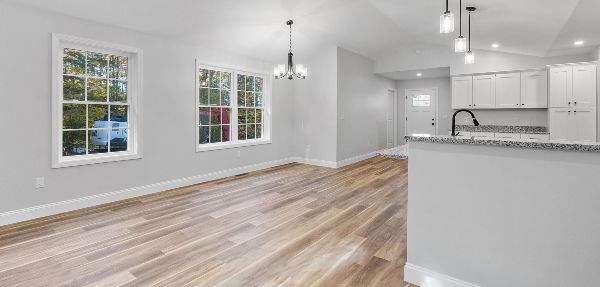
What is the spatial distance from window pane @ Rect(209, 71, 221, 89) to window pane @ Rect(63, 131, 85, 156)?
92.4 inches

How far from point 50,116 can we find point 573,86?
8250 mm

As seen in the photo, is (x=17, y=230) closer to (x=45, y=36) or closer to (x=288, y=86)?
(x=45, y=36)

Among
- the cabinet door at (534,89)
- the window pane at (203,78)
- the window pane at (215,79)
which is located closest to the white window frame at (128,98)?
the window pane at (203,78)

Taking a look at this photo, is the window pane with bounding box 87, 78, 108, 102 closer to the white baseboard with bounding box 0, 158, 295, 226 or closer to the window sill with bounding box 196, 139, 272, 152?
the white baseboard with bounding box 0, 158, 295, 226

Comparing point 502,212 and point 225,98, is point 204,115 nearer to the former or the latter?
point 225,98

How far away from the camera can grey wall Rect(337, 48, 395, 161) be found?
23.6ft

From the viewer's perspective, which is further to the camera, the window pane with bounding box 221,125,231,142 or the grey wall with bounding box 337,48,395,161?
the grey wall with bounding box 337,48,395,161

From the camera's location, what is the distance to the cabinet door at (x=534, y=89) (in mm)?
6109

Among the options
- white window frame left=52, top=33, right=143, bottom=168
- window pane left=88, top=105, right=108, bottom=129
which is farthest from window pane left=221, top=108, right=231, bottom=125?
window pane left=88, top=105, right=108, bottom=129

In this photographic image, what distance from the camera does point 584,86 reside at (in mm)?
5484

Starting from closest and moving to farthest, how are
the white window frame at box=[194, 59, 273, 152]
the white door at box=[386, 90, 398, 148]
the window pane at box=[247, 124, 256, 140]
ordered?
1. the white window frame at box=[194, 59, 273, 152]
2. the window pane at box=[247, 124, 256, 140]
3. the white door at box=[386, 90, 398, 148]

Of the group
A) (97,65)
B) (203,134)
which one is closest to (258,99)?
(203,134)

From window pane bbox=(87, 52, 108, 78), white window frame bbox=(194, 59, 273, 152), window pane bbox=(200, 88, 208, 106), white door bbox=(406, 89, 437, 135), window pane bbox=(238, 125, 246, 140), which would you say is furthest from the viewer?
white door bbox=(406, 89, 437, 135)

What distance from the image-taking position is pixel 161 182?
498cm
